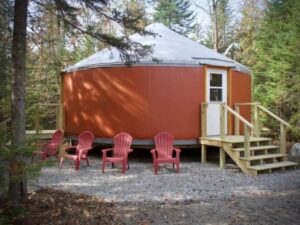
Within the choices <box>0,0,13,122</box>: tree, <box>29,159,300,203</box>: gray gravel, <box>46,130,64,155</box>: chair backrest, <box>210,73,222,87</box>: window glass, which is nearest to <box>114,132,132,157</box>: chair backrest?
<box>29,159,300,203</box>: gray gravel

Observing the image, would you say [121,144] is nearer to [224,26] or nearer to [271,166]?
[271,166]

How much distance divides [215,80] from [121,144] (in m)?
3.30

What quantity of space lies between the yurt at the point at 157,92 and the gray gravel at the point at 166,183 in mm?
1169

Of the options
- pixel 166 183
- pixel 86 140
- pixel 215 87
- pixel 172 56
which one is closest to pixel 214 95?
pixel 215 87

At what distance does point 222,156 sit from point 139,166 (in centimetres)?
204

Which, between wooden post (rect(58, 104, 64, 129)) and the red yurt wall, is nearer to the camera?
the red yurt wall

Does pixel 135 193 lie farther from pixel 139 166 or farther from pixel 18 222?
pixel 139 166

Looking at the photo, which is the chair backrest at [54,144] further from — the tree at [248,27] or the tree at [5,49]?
the tree at [248,27]

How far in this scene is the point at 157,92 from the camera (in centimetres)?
916

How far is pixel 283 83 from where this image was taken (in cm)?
1462

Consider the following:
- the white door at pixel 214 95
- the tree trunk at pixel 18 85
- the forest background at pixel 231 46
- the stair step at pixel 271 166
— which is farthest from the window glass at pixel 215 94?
the tree trunk at pixel 18 85

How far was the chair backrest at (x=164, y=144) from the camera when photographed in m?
8.41

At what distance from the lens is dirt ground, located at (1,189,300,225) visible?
4.55m

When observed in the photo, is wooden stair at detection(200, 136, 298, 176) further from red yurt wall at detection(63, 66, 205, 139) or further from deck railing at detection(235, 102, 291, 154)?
red yurt wall at detection(63, 66, 205, 139)
